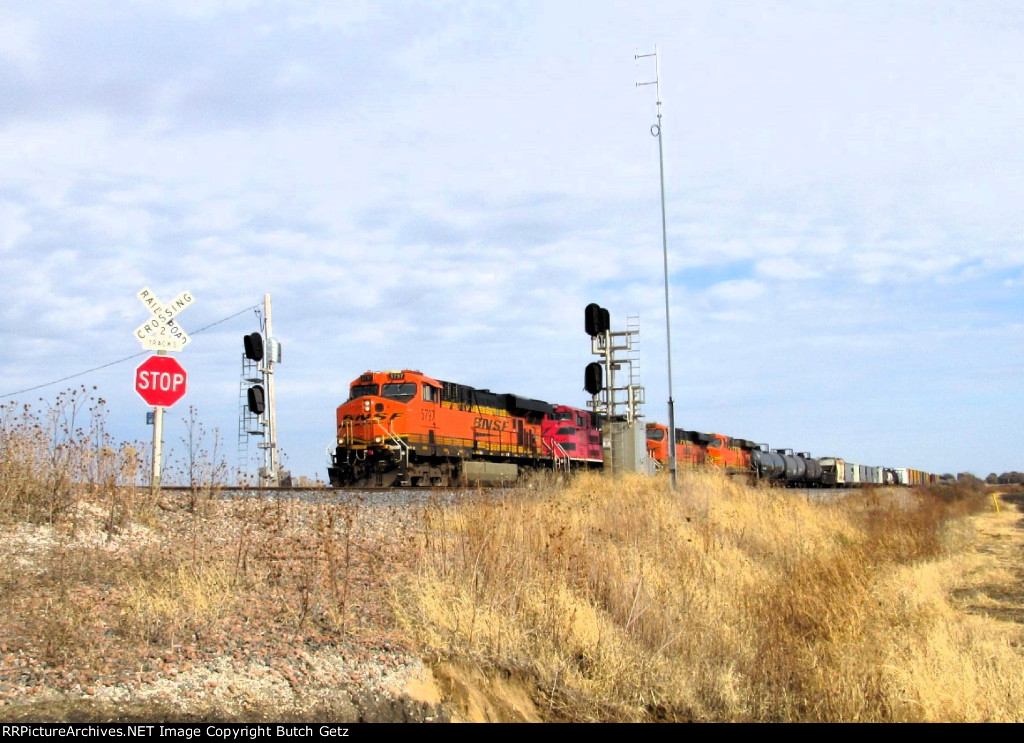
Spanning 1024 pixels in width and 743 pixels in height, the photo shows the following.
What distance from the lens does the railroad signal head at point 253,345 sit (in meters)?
28.4

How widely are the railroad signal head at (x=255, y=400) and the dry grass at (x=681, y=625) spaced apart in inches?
655

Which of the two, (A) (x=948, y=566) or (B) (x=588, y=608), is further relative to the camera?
(A) (x=948, y=566)

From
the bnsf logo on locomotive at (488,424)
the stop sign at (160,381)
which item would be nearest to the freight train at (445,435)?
the bnsf logo on locomotive at (488,424)

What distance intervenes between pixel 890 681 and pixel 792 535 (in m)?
7.72

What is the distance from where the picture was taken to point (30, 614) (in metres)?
6.17

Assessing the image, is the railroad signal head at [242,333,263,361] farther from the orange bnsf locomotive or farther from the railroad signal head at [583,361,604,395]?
the railroad signal head at [583,361,604,395]

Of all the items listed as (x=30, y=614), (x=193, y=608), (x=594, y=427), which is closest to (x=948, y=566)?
(x=193, y=608)

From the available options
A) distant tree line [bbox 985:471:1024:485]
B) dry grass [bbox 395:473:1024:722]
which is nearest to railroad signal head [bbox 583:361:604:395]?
dry grass [bbox 395:473:1024:722]

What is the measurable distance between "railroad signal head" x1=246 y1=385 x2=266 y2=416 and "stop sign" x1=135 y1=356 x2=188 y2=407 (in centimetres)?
1649

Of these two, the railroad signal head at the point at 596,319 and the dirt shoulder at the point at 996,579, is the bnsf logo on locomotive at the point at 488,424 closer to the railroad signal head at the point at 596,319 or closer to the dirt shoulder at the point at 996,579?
the railroad signal head at the point at 596,319
